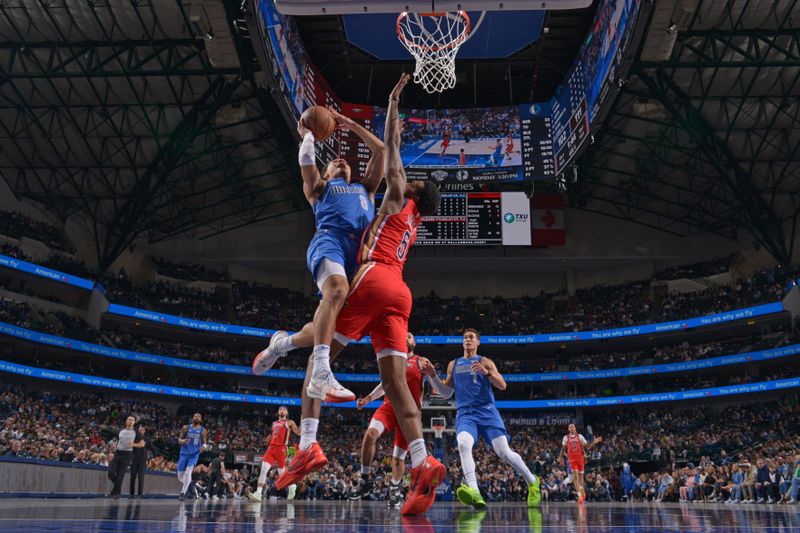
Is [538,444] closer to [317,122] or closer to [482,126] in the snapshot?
[482,126]

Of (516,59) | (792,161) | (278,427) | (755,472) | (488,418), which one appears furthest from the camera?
(792,161)

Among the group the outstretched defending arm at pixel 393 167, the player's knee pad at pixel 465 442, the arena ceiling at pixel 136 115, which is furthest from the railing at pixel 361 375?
the outstretched defending arm at pixel 393 167

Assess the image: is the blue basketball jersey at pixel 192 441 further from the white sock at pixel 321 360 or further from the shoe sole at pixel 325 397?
the white sock at pixel 321 360

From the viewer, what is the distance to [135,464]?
14.2 metres

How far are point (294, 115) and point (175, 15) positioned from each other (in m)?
4.96

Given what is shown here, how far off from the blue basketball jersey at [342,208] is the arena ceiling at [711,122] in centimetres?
1491

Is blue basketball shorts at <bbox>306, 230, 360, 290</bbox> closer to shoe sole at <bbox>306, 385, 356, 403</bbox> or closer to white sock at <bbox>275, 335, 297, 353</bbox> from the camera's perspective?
white sock at <bbox>275, 335, 297, 353</bbox>

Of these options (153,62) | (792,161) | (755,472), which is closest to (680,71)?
(792,161)

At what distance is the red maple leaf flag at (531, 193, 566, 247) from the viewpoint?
30.0m

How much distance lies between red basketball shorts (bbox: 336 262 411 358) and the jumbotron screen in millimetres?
14906

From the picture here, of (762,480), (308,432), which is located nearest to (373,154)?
(308,432)

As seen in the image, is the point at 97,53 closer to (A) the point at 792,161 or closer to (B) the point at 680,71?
(B) the point at 680,71

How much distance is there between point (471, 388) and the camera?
8.72 metres

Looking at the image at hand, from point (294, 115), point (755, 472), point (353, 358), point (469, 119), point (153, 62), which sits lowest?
point (755, 472)
